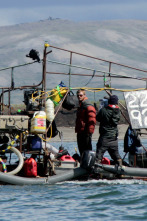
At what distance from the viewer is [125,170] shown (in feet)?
48.1

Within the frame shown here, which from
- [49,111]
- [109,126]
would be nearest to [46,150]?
[49,111]

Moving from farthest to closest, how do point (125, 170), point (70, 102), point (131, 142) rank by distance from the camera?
point (131, 142) → point (70, 102) → point (125, 170)

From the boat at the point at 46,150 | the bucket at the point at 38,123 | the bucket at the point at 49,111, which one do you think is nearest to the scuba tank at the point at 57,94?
the boat at the point at 46,150

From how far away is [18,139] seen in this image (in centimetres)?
1507

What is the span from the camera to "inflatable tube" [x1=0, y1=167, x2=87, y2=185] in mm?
14180

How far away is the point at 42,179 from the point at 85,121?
1766 mm

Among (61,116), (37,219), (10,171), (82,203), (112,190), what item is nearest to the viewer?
(37,219)

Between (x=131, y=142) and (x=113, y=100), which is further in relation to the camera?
(x=131, y=142)

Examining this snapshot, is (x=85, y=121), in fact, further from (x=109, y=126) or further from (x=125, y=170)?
(x=125, y=170)

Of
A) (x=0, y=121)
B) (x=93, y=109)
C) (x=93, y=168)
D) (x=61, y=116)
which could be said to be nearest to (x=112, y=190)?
(x=93, y=168)

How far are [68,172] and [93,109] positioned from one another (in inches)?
66.3

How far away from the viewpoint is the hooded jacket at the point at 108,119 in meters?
14.5

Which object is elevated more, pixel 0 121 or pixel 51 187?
pixel 0 121

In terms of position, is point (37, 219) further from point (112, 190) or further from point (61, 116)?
point (61, 116)
